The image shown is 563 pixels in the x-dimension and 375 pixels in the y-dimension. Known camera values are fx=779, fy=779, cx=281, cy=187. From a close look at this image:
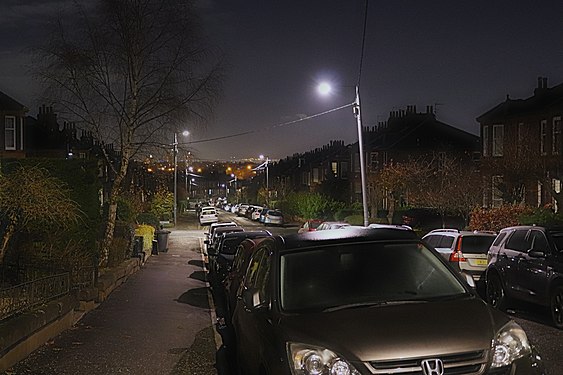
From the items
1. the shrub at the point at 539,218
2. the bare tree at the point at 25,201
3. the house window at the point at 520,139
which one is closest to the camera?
the bare tree at the point at 25,201

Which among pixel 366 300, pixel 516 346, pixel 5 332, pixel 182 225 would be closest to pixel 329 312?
pixel 366 300

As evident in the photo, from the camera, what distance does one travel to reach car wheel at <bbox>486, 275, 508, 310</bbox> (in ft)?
46.5

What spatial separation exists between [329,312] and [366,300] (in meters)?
0.42

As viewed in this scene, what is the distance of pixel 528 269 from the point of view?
42.4 ft

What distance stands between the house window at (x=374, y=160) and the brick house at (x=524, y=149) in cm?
2121

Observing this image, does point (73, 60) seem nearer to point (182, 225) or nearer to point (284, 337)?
point (284, 337)

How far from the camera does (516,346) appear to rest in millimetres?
5453

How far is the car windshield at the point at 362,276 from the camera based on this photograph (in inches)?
246

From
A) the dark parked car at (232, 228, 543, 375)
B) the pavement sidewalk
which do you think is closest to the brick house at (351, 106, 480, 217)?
the pavement sidewalk

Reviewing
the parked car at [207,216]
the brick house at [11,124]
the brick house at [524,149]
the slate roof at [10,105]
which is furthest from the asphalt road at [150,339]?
the parked car at [207,216]

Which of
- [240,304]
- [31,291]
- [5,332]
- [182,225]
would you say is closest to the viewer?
[240,304]

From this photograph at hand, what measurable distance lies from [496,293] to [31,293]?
8.31 meters

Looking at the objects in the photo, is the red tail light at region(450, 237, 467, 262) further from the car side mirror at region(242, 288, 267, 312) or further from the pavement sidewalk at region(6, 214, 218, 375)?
the car side mirror at region(242, 288, 267, 312)

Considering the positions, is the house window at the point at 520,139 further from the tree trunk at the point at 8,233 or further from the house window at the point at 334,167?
the house window at the point at 334,167
